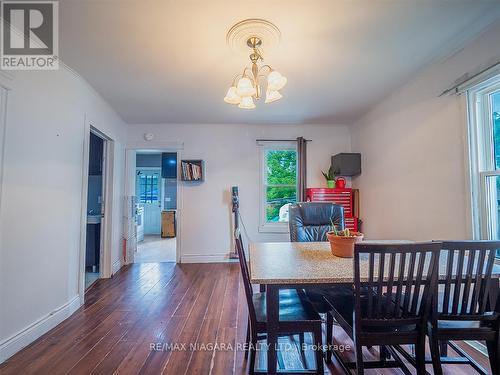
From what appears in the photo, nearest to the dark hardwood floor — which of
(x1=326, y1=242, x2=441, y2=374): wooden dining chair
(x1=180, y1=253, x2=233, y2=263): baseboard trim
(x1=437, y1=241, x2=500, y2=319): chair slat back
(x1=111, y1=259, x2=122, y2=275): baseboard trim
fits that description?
(x1=111, y1=259, x2=122, y2=275): baseboard trim

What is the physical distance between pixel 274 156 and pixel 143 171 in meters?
4.71

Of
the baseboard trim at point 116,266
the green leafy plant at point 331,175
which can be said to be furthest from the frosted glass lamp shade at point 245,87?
the baseboard trim at point 116,266

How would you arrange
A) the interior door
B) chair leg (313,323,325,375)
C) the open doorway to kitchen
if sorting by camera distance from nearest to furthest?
chair leg (313,323,325,375) → the open doorway to kitchen → the interior door

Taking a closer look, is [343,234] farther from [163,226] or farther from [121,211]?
[163,226]

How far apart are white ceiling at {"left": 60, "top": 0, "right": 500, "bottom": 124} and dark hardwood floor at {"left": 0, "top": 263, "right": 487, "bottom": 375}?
2.47 meters

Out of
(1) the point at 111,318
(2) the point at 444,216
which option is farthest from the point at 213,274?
(2) the point at 444,216

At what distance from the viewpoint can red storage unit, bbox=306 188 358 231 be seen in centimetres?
387

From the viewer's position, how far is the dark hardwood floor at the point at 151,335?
5.33ft

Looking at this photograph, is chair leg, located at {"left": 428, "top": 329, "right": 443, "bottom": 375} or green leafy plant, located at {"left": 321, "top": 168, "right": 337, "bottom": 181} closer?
chair leg, located at {"left": 428, "top": 329, "right": 443, "bottom": 375}

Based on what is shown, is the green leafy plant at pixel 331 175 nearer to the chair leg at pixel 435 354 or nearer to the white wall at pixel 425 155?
the white wall at pixel 425 155

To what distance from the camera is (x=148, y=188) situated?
729 cm

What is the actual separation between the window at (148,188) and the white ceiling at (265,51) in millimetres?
4529

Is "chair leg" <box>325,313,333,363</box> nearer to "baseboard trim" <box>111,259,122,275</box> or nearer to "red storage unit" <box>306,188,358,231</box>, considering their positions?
"red storage unit" <box>306,188,358,231</box>

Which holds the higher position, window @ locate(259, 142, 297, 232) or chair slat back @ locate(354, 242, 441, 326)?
window @ locate(259, 142, 297, 232)
